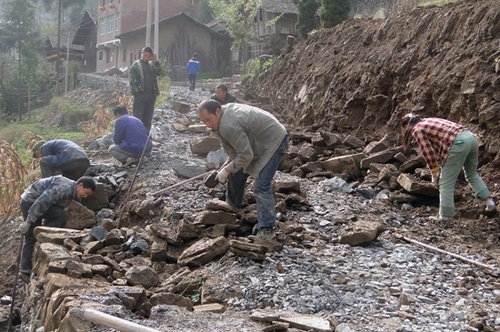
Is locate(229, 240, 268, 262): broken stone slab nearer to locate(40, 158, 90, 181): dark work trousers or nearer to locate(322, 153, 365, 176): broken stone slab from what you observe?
locate(322, 153, 365, 176): broken stone slab

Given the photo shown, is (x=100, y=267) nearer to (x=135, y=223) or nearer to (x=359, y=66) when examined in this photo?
(x=135, y=223)

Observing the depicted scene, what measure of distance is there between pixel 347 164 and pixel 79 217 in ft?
13.5

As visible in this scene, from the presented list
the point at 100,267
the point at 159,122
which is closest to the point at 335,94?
the point at 159,122

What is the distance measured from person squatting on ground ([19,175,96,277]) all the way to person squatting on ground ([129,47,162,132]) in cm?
382

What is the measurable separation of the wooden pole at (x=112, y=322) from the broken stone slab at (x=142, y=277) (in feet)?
4.20

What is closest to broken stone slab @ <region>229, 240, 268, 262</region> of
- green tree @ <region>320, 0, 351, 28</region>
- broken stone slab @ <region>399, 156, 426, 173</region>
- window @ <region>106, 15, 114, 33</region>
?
broken stone slab @ <region>399, 156, 426, 173</region>

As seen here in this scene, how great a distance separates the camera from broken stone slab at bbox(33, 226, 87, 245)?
7504 millimetres

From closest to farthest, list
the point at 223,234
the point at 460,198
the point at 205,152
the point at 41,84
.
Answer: the point at 223,234
the point at 460,198
the point at 205,152
the point at 41,84

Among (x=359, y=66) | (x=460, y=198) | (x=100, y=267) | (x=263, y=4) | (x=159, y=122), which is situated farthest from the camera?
(x=263, y=4)

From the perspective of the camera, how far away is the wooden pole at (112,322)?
4072 millimetres

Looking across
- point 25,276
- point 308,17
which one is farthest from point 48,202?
point 308,17

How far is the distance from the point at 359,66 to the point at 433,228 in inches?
223

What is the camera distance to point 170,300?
5.47 m

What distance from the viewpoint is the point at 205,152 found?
12.0 m
